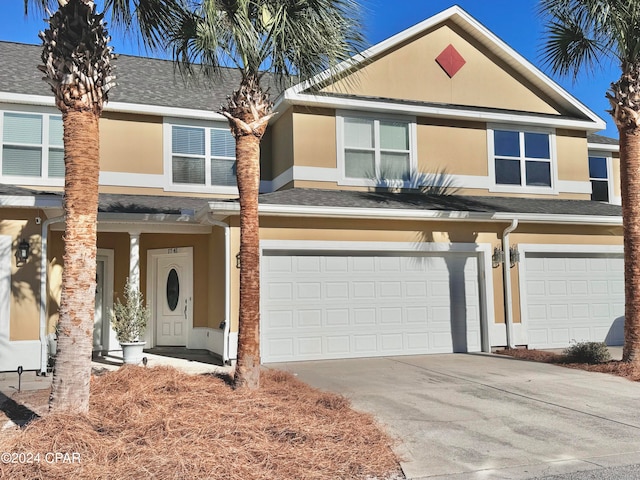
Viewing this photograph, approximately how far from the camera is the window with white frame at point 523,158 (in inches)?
594

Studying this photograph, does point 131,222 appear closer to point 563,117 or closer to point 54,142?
point 54,142

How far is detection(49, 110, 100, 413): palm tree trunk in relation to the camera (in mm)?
5961

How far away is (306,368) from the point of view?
1084 cm

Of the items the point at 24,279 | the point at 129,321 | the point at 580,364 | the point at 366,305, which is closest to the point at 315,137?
the point at 366,305

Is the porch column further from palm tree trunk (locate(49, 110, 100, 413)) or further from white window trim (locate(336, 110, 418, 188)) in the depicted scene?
palm tree trunk (locate(49, 110, 100, 413))

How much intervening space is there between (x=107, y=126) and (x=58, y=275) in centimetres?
388

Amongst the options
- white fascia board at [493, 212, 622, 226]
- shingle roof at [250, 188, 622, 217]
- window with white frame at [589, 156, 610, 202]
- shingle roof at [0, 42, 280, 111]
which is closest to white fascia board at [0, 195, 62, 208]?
shingle roof at [250, 188, 622, 217]

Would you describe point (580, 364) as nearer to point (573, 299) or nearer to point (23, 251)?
point (573, 299)

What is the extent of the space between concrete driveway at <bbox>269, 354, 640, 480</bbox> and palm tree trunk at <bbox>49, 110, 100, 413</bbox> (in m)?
3.48

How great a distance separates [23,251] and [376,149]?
8158mm

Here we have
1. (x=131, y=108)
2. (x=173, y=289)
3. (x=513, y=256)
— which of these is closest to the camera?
(x=513, y=256)

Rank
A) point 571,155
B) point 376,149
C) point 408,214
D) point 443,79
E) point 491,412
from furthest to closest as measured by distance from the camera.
Answer: point 571,155
point 443,79
point 376,149
point 408,214
point 491,412

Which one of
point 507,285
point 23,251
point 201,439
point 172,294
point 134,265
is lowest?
point 201,439

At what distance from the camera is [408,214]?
12.3 meters
